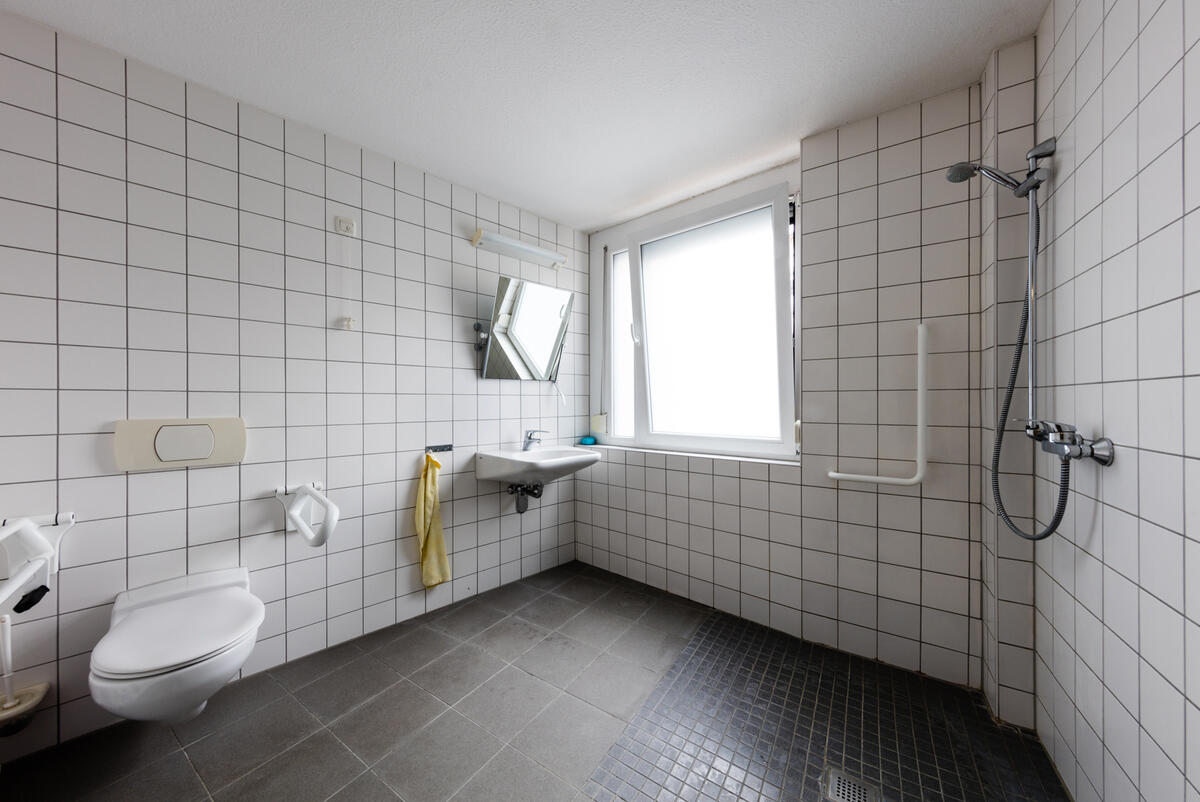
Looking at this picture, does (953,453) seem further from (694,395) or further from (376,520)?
(376,520)

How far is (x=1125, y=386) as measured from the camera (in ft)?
3.23

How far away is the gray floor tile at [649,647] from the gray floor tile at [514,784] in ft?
2.16

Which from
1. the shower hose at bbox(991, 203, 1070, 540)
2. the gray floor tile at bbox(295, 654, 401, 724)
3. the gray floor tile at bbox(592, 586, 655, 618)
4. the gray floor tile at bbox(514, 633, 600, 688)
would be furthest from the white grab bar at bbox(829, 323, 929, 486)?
the gray floor tile at bbox(295, 654, 401, 724)

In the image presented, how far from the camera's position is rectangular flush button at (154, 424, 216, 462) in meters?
1.56

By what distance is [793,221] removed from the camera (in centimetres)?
216

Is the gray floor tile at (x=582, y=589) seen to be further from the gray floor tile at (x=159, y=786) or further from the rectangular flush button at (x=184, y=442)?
the rectangular flush button at (x=184, y=442)

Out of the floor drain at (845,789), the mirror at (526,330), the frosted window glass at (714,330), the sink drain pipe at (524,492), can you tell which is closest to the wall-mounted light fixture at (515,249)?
the mirror at (526,330)

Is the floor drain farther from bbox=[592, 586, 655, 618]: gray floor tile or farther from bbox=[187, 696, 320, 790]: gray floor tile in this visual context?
bbox=[187, 696, 320, 790]: gray floor tile

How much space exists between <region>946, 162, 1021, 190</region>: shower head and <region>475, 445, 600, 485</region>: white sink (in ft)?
6.36

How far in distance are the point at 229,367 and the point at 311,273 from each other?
20.3 inches

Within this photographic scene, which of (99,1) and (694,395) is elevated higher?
(99,1)

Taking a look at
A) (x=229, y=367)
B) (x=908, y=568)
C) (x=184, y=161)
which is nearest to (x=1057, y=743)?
(x=908, y=568)

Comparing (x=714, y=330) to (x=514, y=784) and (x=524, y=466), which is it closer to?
(x=524, y=466)

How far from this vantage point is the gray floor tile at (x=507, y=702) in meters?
1.52
